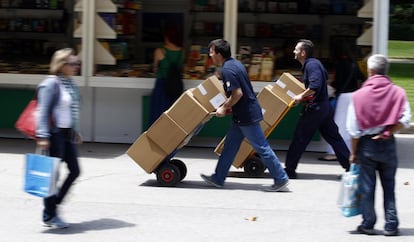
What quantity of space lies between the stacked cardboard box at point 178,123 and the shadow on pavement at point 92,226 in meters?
1.61

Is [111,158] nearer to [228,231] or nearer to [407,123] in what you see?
[228,231]

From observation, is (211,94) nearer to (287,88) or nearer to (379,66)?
(287,88)

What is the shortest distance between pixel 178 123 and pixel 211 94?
20.1 inches

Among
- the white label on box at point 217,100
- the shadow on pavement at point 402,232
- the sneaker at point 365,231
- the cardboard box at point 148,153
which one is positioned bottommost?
the shadow on pavement at point 402,232

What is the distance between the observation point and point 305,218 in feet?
27.6

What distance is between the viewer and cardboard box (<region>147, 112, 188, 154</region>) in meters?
9.64

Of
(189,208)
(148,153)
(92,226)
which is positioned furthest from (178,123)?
(92,226)

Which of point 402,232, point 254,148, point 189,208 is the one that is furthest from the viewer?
point 254,148

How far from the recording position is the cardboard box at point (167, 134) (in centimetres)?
964

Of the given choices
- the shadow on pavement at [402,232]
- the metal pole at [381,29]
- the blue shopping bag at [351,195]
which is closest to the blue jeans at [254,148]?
the shadow on pavement at [402,232]

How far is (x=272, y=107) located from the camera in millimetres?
10234

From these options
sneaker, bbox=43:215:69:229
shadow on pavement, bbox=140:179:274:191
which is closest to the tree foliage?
shadow on pavement, bbox=140:179:274:191

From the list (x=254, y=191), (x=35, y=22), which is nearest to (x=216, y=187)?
(x=254, y=191)

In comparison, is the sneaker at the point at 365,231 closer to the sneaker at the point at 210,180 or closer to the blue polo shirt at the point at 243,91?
the blue polo shirt at the point at 243,91
